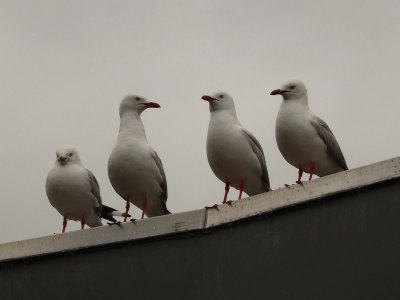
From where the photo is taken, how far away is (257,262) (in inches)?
319

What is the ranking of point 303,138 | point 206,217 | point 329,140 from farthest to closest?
point 329,140
point 303,138
point 206,217

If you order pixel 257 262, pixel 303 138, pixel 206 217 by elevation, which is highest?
pixel 303 138

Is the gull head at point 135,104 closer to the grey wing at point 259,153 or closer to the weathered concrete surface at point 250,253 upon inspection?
the grey wing at point 259,153

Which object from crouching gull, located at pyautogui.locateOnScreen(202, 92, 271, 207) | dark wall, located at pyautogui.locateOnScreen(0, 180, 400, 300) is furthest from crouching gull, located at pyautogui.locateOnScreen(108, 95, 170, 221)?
dark wall, located at pyautogui.locateOnScreen(0, 180, 400, 300)

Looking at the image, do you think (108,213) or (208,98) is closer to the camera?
(208,98)

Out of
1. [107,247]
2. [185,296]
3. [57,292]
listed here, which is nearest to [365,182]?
[185,296]

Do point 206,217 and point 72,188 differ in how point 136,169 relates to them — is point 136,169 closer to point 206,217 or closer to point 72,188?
point 72,188

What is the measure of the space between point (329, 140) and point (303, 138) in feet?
1.33

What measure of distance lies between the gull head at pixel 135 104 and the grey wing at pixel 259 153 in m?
1.42

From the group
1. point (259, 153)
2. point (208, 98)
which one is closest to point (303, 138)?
point (259, 153)

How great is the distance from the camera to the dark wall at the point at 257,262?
293 inches

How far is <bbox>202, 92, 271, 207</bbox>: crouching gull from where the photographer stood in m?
10.1

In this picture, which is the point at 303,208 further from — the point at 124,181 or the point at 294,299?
the point at 124,181

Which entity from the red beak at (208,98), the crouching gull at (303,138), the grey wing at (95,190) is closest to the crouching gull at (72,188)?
the grey wing at (95,190)
